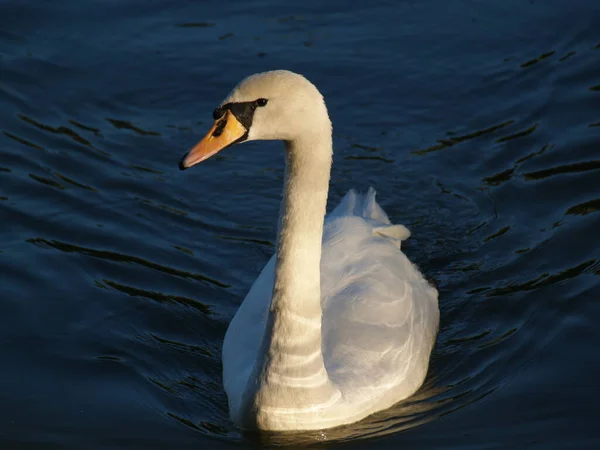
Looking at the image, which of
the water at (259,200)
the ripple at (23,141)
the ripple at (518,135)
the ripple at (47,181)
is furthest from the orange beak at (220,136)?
the ripple at (518,135)

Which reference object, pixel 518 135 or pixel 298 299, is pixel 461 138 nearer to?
pixel 518 135

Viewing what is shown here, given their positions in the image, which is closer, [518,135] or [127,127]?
[518,135]

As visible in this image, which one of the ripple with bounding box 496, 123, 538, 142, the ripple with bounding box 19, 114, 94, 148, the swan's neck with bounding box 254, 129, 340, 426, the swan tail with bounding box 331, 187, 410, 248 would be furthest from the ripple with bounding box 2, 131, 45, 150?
the swan's neck with bounding box 254, 129, 340, 426

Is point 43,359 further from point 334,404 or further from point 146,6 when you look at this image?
point 146,6

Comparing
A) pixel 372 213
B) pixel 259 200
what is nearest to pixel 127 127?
pixel 259 200

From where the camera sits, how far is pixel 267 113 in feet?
20.5

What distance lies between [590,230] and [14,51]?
6.24 metres

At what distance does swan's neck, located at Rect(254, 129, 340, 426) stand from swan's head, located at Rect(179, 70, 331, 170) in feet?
0.39

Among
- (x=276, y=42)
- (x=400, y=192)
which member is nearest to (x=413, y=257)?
(x=400, y=192)

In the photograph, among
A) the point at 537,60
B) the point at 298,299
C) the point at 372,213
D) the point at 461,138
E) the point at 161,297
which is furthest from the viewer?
the point at 537,60

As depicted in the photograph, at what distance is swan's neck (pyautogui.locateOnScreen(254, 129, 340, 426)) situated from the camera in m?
6.46

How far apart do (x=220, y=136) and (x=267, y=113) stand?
0.28m

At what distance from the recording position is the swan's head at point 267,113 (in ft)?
20.4

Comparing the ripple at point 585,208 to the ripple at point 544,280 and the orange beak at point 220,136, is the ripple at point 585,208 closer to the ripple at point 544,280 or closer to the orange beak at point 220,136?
the ripple at point 544,280
